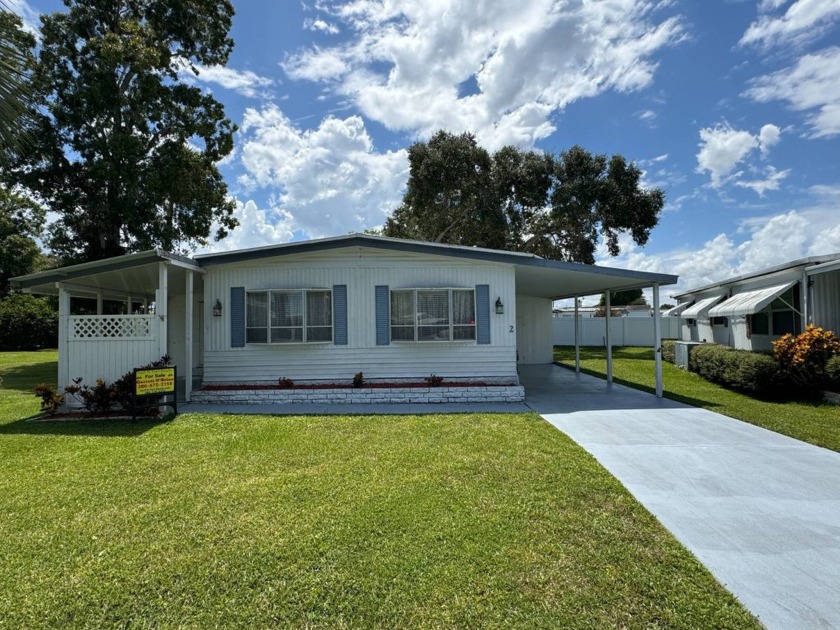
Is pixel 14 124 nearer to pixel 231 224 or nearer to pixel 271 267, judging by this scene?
pixel 271 267

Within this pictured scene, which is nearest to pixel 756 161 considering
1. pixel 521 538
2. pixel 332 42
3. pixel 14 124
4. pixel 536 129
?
pixel 536 129

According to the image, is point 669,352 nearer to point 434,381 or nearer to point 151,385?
point 434,381

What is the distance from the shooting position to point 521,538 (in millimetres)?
3277

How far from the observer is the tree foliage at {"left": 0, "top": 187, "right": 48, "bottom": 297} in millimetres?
25763

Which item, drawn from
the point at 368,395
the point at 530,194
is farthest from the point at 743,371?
the point at 530,194

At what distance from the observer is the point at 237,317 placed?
370 inches

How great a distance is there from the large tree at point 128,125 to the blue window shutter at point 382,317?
9.73 m

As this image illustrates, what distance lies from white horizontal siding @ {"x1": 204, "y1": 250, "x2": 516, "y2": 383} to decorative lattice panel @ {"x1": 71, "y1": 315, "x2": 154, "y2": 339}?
1453 mm

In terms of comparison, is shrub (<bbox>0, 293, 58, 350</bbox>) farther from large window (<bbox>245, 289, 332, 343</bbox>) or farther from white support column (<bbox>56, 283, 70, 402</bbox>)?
large window (<bbox>245, 289, 332, 343</bbox>)

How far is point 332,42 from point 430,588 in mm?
12992

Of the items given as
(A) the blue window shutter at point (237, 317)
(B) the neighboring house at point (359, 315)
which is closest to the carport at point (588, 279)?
(B) the neighboring house at point (359, 315)

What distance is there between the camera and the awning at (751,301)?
1052 centimetres

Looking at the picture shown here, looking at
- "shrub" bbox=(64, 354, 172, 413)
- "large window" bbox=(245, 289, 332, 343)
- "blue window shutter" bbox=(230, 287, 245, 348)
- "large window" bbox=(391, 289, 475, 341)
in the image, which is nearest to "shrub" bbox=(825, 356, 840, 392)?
"large window" bbox=(391, 289, 475, 341)

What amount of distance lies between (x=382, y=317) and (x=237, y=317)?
3114 mm
